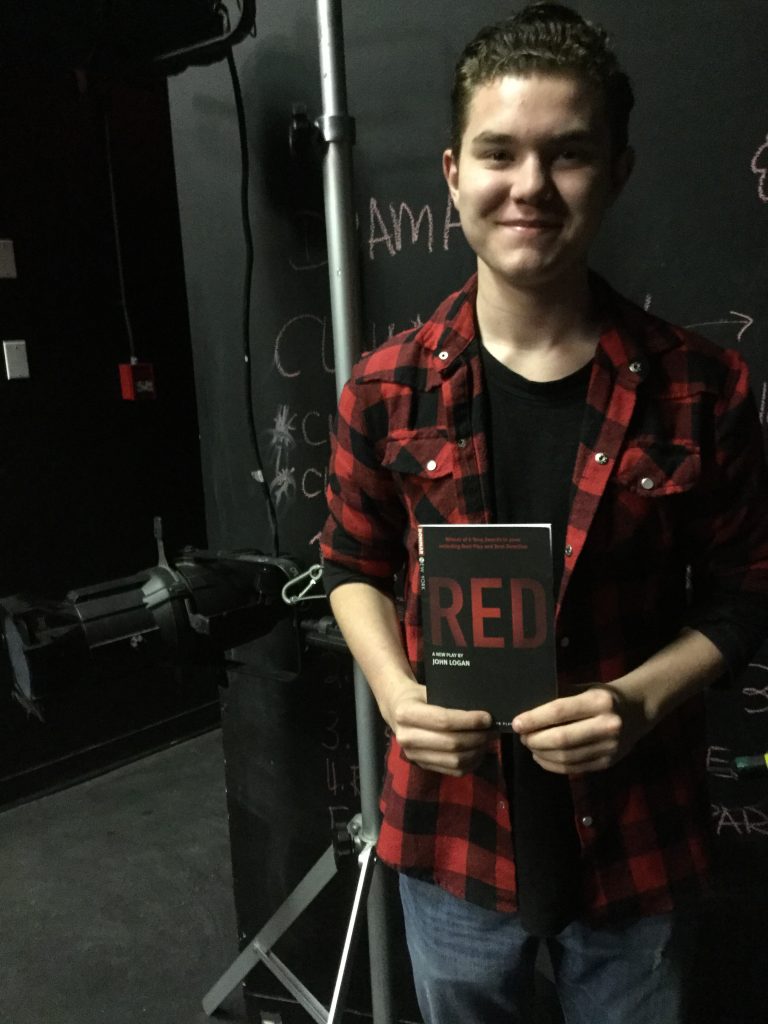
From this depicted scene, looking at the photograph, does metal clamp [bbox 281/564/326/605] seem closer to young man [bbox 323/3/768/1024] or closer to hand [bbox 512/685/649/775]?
young man [bbox 323/3/768/1024]

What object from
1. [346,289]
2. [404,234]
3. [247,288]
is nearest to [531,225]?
[346,289]

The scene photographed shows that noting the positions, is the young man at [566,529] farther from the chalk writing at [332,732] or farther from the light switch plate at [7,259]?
the light switch plate at [7,259]

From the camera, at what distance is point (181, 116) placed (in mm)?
1325

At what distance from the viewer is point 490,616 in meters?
0.66

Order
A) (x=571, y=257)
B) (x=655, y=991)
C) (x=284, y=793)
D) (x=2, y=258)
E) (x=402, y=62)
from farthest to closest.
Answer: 1. (x=2, y=258)
2. (x=284, y=793)
3. (x=402, y=62)
4. (x=655, y=991)
5. (x=571, y=257)

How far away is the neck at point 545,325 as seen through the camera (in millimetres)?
760

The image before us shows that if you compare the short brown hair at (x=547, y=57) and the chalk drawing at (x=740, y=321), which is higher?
the short brown hair at (x=547, y=57)

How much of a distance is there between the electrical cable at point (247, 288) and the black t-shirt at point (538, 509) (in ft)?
1.88

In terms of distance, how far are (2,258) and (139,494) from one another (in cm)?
77

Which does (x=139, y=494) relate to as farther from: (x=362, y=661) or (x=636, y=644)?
(x=636, y=644)

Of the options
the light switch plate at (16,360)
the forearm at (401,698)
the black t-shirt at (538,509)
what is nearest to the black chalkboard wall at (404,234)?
the black t-shirt at (538,509)

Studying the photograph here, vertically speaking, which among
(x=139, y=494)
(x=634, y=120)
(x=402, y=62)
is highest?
(x=402, y=62)

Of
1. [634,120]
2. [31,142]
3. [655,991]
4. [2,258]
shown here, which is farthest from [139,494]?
[655,991]

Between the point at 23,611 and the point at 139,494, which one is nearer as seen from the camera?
the point at 23,611
